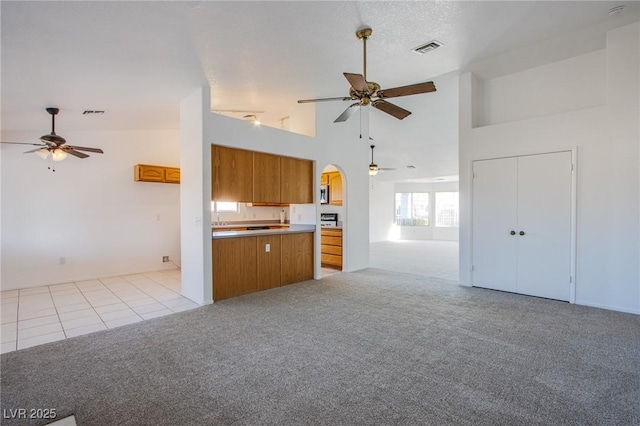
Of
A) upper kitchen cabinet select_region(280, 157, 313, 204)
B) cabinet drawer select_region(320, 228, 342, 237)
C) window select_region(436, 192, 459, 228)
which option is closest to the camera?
upper kitchen cabinet select_region(280, 157, 313, 204)

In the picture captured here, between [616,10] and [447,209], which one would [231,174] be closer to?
[616,10]

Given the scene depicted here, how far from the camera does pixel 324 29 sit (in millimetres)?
3029

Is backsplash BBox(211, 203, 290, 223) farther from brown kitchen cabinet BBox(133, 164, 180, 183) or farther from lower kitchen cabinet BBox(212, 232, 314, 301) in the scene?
lower kitchen cabinet BBox(212, 232, 314, 301)

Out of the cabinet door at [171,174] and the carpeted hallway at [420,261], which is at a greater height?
the cabinet door at [171,174]

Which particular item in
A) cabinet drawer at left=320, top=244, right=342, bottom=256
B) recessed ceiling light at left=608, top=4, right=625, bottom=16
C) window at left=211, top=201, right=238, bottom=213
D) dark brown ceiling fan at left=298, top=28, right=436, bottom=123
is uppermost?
recessed ceiling light at left=608, top=4, right=625, bottom=16

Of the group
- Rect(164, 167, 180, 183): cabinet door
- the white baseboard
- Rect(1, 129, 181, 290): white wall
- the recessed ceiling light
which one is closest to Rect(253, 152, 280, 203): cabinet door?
Rect(164, 167, 180, 183): cabinet door

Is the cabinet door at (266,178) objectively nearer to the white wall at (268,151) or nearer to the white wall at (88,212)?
the white wall at (268,151)

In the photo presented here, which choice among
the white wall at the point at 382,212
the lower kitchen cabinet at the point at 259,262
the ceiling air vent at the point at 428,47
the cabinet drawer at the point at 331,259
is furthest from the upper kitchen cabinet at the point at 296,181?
the white wall at the point at 382,212

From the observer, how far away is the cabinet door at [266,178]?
15.6 feet

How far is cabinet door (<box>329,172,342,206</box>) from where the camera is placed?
7.41 meters

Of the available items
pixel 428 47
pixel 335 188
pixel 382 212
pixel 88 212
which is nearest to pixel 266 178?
pixel 428 47

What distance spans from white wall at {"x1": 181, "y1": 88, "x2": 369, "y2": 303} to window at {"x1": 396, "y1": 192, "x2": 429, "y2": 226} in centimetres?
726

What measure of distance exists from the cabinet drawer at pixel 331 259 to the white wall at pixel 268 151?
279 millimetres

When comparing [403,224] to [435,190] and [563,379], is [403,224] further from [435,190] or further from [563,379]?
[563,379]
